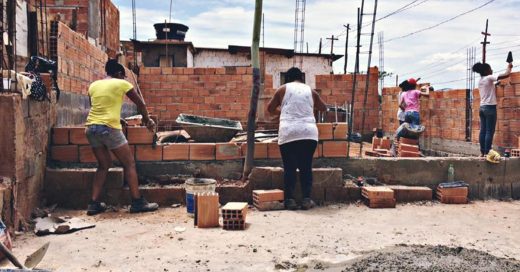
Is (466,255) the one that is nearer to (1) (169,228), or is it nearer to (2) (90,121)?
(1) (169,228)

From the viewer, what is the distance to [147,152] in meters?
5.49

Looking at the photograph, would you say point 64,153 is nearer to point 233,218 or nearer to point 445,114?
point 233,218

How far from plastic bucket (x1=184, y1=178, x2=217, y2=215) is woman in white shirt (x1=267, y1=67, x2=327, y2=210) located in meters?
0.83

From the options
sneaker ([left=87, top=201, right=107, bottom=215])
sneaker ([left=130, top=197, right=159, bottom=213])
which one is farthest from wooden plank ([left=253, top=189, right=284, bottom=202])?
sneaker ([left=87, top=201, right=107, bottom=215])

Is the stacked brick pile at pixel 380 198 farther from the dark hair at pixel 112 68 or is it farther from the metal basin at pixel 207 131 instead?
the dark hair at pixel 112 68

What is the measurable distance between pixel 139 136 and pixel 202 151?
73cm

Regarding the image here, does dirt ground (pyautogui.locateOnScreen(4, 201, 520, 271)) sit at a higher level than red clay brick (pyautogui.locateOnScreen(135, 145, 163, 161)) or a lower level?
lower

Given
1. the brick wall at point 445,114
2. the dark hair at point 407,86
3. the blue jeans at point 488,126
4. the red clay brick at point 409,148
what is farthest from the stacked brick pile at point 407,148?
the brick wall at point 445,114

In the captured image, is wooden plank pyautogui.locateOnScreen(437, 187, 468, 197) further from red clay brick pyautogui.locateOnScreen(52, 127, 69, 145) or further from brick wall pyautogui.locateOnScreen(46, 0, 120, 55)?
brick wall pyautogui.locateOnScreen(46, 0, 120, 55)

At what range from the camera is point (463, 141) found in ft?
29.1

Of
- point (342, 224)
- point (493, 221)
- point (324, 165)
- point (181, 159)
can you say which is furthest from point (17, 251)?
point (493, 221)

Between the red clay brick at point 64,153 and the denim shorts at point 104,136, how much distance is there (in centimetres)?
64

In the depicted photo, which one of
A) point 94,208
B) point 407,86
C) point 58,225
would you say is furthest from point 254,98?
point 407,86

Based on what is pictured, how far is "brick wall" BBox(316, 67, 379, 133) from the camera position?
1188 centimetres
